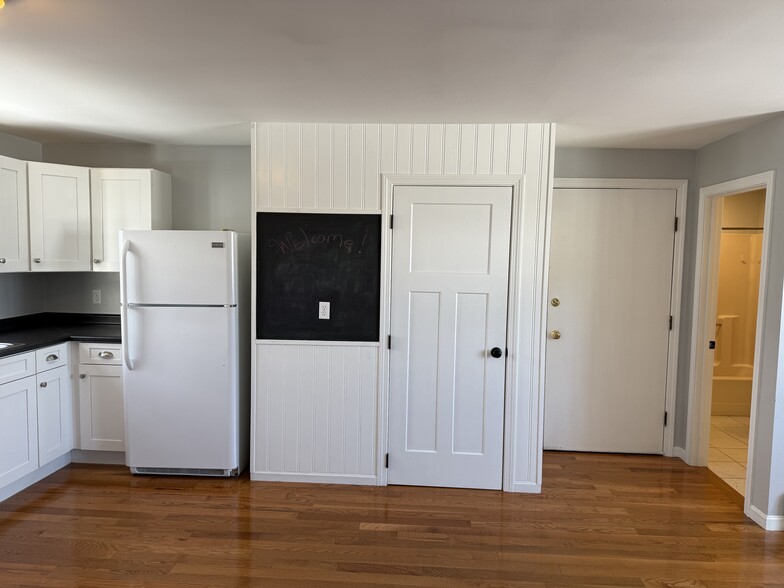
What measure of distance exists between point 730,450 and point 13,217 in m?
5.52

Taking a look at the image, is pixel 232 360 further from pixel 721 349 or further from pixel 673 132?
pixel 721 349

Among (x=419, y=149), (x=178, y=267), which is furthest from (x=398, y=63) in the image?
(x=178, y=267)

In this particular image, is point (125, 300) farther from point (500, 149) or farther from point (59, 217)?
point (500, 149)

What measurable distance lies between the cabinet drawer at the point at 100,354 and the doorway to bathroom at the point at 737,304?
5175 millimetres

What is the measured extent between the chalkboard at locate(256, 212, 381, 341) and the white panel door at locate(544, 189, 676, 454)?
1500mm

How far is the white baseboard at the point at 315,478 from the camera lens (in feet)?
10.7

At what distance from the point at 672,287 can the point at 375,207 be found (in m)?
2.32

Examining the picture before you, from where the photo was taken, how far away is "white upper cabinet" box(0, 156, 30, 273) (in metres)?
3.18

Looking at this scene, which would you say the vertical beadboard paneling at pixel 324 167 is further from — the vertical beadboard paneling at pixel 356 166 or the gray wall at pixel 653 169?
the gray wall at pixel 653 169

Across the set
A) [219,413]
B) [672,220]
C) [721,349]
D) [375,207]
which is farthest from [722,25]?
[721,349]

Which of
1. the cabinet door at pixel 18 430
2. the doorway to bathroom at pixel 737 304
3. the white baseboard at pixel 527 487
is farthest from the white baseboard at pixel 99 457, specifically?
the doorway to bathroom at pixel 737 304

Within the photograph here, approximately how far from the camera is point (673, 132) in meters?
3.16

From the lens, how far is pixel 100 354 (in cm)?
340

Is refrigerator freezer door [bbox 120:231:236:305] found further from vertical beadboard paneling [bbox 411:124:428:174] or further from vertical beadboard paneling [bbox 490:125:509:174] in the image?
vertical beadboard paneling [bbox 490:125:509:174]
